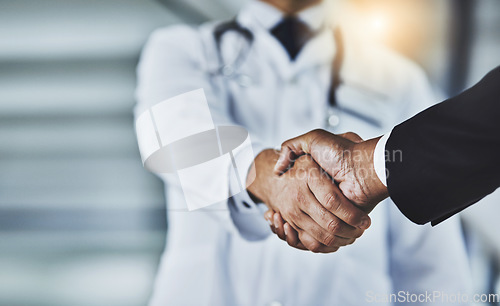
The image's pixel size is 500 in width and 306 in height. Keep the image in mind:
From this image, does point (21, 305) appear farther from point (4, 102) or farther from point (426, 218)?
point (426, 218)

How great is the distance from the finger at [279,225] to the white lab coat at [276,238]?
3 centimetres

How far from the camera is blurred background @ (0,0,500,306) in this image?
72 centimetres

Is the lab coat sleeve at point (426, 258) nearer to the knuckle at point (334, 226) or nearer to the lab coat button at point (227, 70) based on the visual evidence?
the knuckle at point (334, 226)

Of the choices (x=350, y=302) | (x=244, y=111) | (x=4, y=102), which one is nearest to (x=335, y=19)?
(x=244, y=111)

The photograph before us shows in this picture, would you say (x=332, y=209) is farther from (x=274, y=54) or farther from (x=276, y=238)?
(x=274, y=54)

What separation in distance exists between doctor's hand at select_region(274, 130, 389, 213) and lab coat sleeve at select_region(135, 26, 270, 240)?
0.28 feet

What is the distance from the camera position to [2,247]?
2.43 feet

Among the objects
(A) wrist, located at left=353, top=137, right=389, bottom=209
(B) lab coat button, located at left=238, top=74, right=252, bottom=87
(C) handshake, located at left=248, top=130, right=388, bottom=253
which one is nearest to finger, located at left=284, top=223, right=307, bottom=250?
(C) handshake, located at left=248, top=130, right=388, bottom=253

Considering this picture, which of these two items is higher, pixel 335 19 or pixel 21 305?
pixel 335 19

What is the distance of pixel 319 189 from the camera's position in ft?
1.94

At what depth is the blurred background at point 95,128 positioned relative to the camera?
0.72 m

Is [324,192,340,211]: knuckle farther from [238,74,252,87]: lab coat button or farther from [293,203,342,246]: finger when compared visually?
[238,74,252,87]: lab coat button

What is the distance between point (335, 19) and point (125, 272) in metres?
0.56

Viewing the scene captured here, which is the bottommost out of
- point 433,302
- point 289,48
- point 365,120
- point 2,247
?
point 433,302
